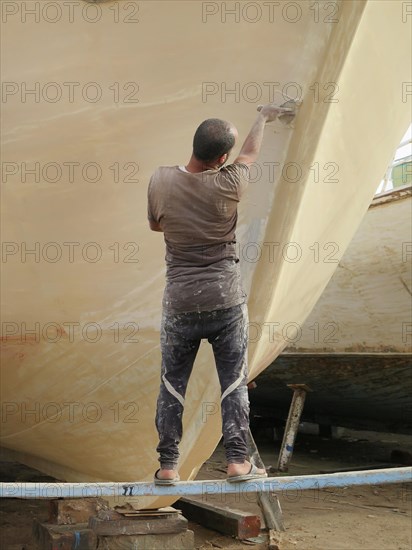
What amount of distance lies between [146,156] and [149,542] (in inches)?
75.4

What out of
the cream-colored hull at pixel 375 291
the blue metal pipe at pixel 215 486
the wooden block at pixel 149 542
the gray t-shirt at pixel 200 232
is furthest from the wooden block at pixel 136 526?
the cream-colored hull at pixel 375 291

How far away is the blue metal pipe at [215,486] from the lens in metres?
2.01

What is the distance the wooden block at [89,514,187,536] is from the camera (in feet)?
11.7

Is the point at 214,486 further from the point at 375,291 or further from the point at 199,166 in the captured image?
the point at 375,291

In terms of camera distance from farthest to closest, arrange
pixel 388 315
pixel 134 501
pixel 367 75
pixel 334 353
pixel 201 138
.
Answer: pixel 334 353 → pixel 388 315 → pixel 134 501 → pixel 367 75 → pixel 201 138

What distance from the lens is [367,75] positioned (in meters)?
3.29

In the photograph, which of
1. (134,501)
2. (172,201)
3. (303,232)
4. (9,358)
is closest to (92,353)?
(9,358)

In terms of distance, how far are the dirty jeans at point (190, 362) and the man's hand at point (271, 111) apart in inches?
39.1

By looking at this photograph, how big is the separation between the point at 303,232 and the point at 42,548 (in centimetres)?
226

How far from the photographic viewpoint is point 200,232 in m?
2.36

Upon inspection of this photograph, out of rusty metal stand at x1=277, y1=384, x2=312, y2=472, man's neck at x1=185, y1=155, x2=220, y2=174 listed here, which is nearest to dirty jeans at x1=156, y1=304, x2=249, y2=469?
man's neck at x1=185, y1=155, x2=220, y2=174

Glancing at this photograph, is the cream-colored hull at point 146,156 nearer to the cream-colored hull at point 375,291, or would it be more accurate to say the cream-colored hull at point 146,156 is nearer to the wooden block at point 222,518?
the wooden block at point 222,518

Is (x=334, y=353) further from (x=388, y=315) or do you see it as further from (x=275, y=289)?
(x=275, y=289)

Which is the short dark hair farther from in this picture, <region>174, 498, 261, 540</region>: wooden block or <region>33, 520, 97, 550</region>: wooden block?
<region>174, 498, 261, 540</region>: wooden block
